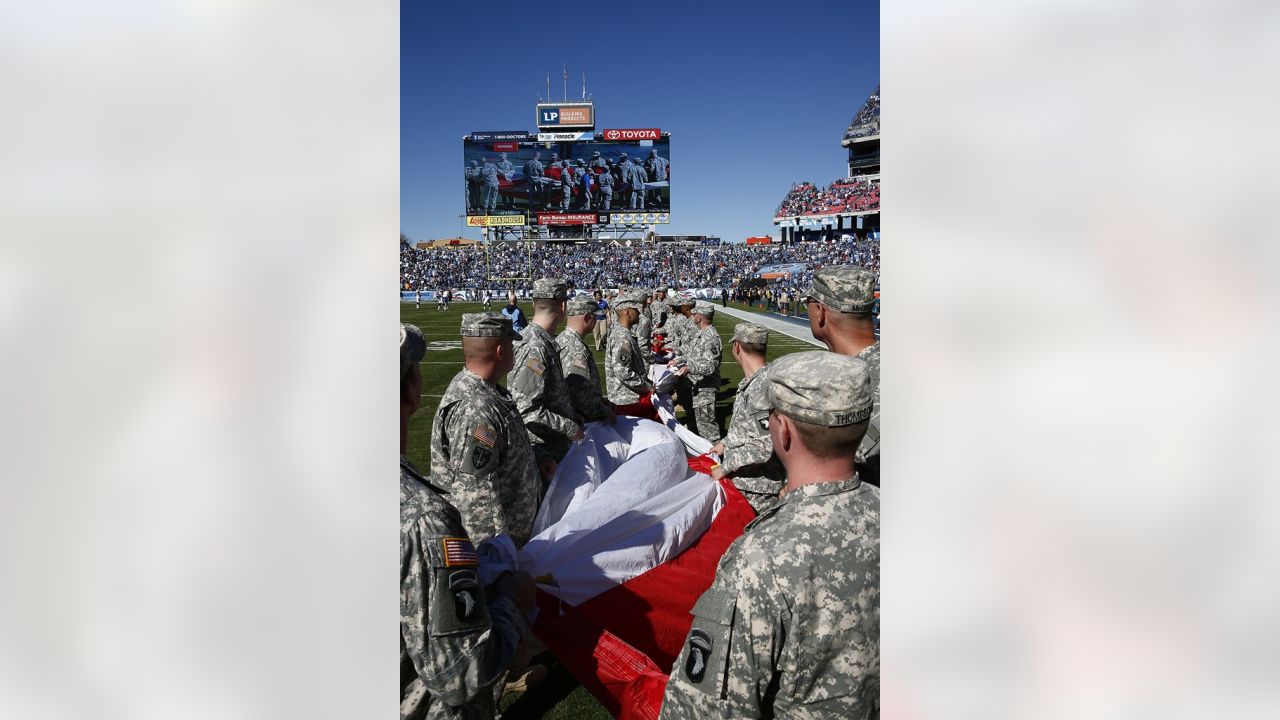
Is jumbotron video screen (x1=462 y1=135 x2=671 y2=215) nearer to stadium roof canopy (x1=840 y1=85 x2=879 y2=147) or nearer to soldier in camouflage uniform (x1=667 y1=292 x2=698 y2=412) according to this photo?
stadium roof canopy (x1=840 y1=85 x2=879 y2=147)

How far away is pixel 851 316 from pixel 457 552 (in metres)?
2.46

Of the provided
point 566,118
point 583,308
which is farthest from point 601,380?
point 566,118

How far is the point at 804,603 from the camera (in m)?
1.54

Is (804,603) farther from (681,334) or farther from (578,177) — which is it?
(578,177)

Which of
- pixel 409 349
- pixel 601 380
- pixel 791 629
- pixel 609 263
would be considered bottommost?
pixel 601 380

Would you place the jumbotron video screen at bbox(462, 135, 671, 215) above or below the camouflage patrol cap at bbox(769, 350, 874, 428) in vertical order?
above

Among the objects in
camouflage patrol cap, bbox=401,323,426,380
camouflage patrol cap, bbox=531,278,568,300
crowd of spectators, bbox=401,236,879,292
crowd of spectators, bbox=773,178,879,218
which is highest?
crowd of spectators, bbox=773,178,879,218

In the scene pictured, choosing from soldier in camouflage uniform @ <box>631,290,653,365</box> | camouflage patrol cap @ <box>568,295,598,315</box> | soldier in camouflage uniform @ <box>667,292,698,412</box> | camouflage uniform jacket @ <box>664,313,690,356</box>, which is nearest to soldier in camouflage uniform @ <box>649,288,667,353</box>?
soldier in camouflage uniform @ <box>667,292,698,412</box>

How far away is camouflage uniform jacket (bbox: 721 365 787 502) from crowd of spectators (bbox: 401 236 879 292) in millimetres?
47487

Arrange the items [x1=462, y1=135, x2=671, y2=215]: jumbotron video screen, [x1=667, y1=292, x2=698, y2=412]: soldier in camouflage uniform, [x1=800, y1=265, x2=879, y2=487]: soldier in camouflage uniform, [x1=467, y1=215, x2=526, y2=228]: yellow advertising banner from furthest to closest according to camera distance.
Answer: [x1=462, y1=135, x2=671, y2=215]: jumbotron video screen → [x1=467, y1=215, x2=526, y2=228]: yellow advertising banner → [x1=667, y1=292, x2=698, y2=412]: soldier in camouflage uniform → [x1=800, y1=265, x2=879, y2=487]: soldier in camouflage uniform

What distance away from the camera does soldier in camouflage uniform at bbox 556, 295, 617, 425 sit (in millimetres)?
5605
